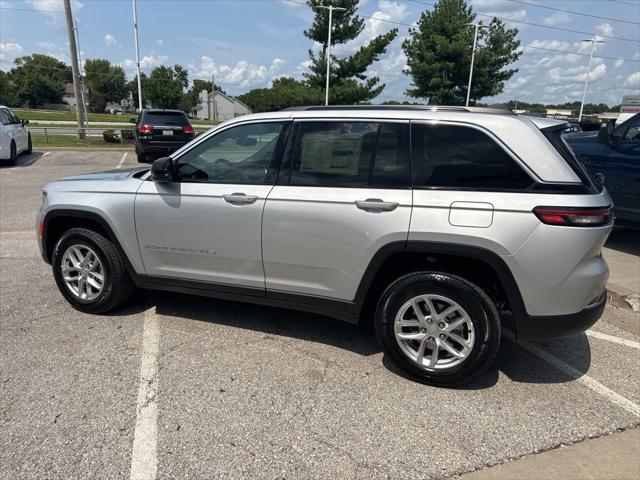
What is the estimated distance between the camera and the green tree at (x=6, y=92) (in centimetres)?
8856

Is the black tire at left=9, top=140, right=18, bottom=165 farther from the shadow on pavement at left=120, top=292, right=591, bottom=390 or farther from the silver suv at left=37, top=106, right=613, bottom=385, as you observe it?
the silver suv at left=37, top=106, right=613, bottom=385

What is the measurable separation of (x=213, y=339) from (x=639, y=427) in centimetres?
292

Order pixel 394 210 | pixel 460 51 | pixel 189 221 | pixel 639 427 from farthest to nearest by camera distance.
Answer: pixel 460 51 < pixel 189 221 < pixel 394 210 < pixel 639 427

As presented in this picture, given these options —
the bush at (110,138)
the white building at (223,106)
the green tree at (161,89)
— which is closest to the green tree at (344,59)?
the bush at (110,138)

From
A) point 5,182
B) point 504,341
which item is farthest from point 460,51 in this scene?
point 504,341

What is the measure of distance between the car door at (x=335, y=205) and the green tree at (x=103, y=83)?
111m

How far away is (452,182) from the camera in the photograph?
9.78ft

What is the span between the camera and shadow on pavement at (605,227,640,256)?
22.1 feet

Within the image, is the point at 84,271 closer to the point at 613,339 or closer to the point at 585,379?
the point at 585,379

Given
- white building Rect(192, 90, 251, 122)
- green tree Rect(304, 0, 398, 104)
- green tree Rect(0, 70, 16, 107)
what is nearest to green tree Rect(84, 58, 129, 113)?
green tree Rect(0, 70, 16, 107)

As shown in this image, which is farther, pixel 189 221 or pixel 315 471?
pixel 189 221

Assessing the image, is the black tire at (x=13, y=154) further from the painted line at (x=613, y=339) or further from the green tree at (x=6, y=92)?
the green tree at (x=6, y=92)

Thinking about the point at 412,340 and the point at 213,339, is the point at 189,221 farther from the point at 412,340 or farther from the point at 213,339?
the point at 412,340

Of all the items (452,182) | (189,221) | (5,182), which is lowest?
(5,182)
